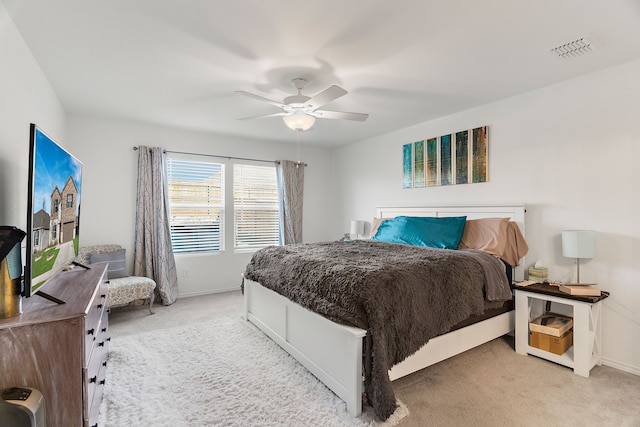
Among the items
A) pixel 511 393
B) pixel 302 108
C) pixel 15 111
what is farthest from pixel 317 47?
pixel 511 393

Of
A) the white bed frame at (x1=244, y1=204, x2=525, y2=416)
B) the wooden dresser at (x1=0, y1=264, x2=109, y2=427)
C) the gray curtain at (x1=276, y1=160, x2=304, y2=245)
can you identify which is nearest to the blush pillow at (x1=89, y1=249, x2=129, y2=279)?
the white bed frame at (x1=244, y1=204, x2=525, y2=416)

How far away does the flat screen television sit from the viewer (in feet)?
4.82

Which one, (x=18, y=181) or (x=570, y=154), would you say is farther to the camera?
(x=570, y=154)

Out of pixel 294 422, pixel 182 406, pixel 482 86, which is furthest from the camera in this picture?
pixel 482 86

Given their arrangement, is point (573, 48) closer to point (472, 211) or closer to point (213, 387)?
point (472, 211)

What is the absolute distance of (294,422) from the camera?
191 centimetres

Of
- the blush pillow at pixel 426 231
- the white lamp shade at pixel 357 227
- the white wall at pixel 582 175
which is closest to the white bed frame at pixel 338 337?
the white wall at pixel 582 175

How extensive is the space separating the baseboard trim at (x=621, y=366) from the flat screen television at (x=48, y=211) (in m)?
4.07

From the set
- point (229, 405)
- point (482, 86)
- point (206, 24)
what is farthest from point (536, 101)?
point (229, 405)

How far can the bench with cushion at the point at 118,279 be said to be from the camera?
3.54 m

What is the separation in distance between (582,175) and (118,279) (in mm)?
5116

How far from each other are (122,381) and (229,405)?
0.92 meters

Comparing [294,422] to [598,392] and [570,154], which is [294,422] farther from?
[570,154]

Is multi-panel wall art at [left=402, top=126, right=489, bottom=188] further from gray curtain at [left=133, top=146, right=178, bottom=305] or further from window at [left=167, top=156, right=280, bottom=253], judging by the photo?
gray curtain at [left=133, top=146, right=178, bottom=305]
